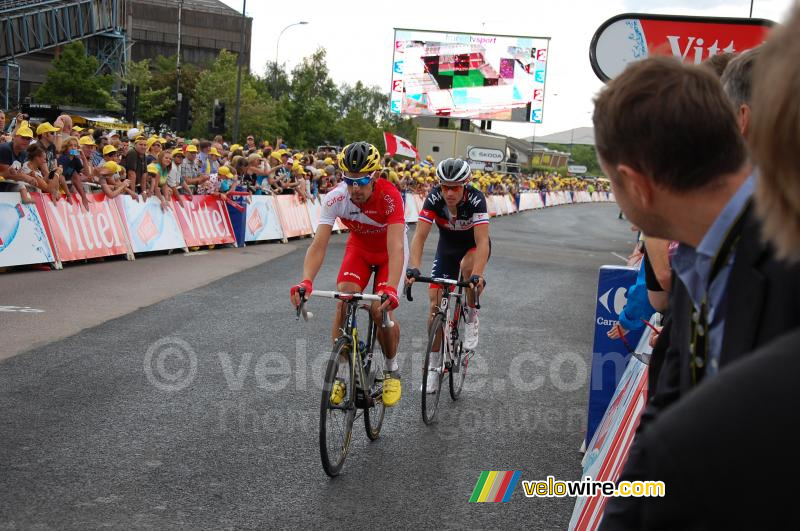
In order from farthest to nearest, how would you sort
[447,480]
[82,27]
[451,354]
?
[82,27]
[451,354]
[447,480]

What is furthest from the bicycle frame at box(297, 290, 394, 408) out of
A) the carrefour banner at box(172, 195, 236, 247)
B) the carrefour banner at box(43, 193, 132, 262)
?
the carrefour banner at box(172, 195, 236, 247)

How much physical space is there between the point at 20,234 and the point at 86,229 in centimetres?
161

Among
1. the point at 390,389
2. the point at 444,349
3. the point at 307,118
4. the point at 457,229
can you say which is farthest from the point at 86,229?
the point at 307,118

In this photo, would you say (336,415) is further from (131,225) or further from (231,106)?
(231,106)

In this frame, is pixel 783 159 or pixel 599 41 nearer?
pixel 783 159

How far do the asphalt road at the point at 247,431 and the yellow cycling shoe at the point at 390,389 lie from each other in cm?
28

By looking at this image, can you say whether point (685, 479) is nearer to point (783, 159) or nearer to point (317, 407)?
point (783, 159)

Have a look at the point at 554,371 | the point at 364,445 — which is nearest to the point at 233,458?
the point at 364,445

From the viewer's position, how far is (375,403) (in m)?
6.36

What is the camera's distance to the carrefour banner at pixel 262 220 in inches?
850

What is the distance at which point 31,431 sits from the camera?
5.94 meters

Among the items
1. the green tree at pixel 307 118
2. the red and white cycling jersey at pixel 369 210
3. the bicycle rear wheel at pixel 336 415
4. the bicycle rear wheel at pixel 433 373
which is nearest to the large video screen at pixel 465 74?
the green tree at pixel 307 118

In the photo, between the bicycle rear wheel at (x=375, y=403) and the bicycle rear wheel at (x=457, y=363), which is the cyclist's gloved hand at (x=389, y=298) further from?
the bicycle rear wheel at (x=457, y=363)

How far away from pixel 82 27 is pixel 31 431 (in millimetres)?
72757
